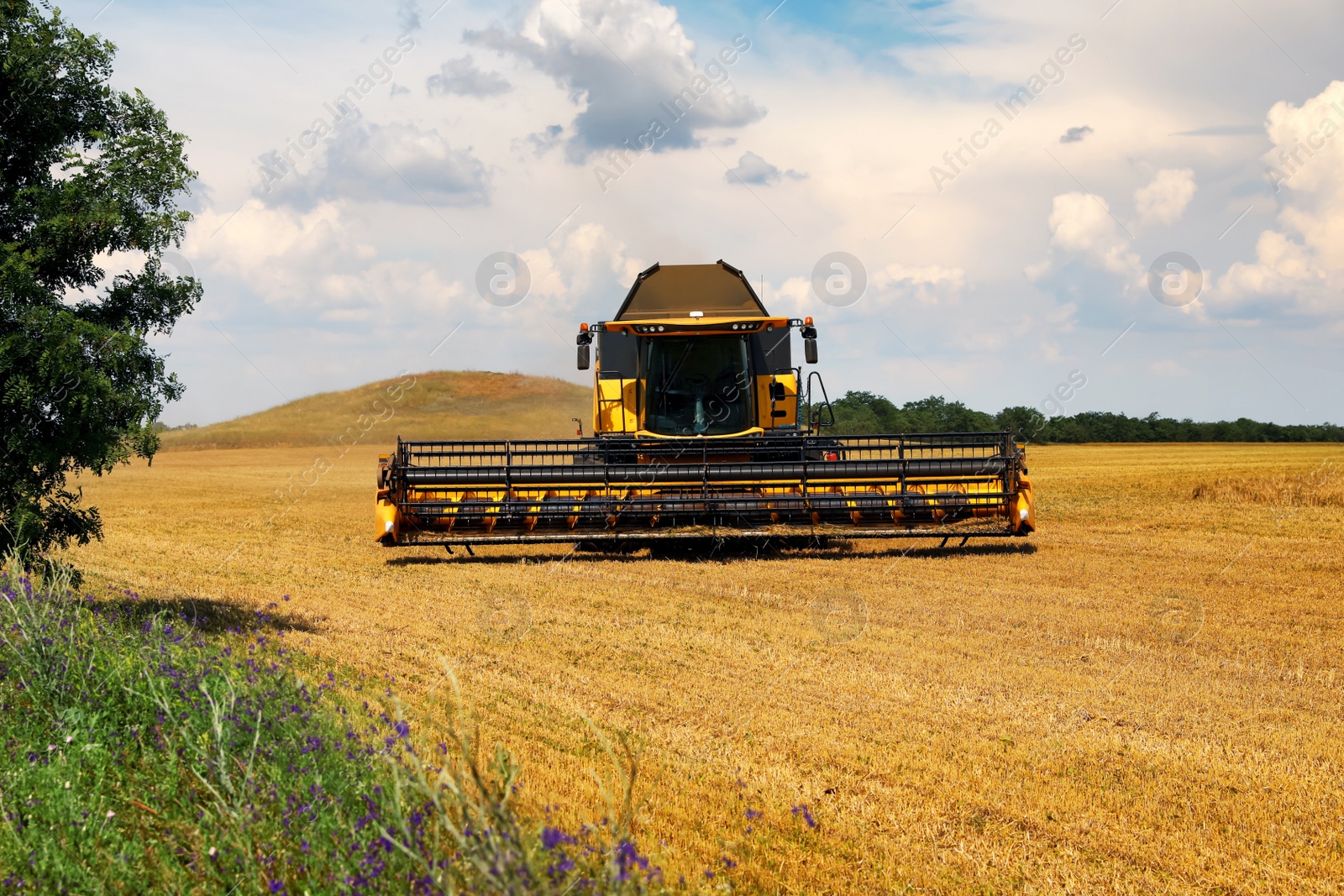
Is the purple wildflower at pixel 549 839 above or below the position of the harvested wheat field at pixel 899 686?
above

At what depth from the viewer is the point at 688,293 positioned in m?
14.3

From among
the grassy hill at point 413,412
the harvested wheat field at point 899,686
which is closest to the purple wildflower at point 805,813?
the harvested wheat field at point 899,686

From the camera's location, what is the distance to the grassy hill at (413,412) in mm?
63875

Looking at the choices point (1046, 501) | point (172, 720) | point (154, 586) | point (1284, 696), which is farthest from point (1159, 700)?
point (1046, 501)

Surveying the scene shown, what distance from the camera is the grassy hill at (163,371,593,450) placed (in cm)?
6388

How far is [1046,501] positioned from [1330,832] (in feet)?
54.2

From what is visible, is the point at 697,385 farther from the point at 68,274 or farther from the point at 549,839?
the point at 549,839

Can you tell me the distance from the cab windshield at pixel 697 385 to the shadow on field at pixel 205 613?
598 cm

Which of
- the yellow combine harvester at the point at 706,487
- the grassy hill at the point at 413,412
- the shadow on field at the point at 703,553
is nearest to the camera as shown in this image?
the yellow combine harvester at the point at 706,487

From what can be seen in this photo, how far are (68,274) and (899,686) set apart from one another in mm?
6418

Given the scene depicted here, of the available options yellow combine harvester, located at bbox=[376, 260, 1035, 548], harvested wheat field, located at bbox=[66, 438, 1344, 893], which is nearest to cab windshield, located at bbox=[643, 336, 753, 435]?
yellow combine harvester, located at bbox=[376, 260, 1035, 548]

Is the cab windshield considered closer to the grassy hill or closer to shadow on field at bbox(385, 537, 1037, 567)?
shadow on field at bbox(385, 537, 1037, 567)

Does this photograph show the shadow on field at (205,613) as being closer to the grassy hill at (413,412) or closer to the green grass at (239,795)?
the green grass at (239,795)

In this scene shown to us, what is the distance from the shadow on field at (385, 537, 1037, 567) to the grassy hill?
Answer: 41376 millimetres
